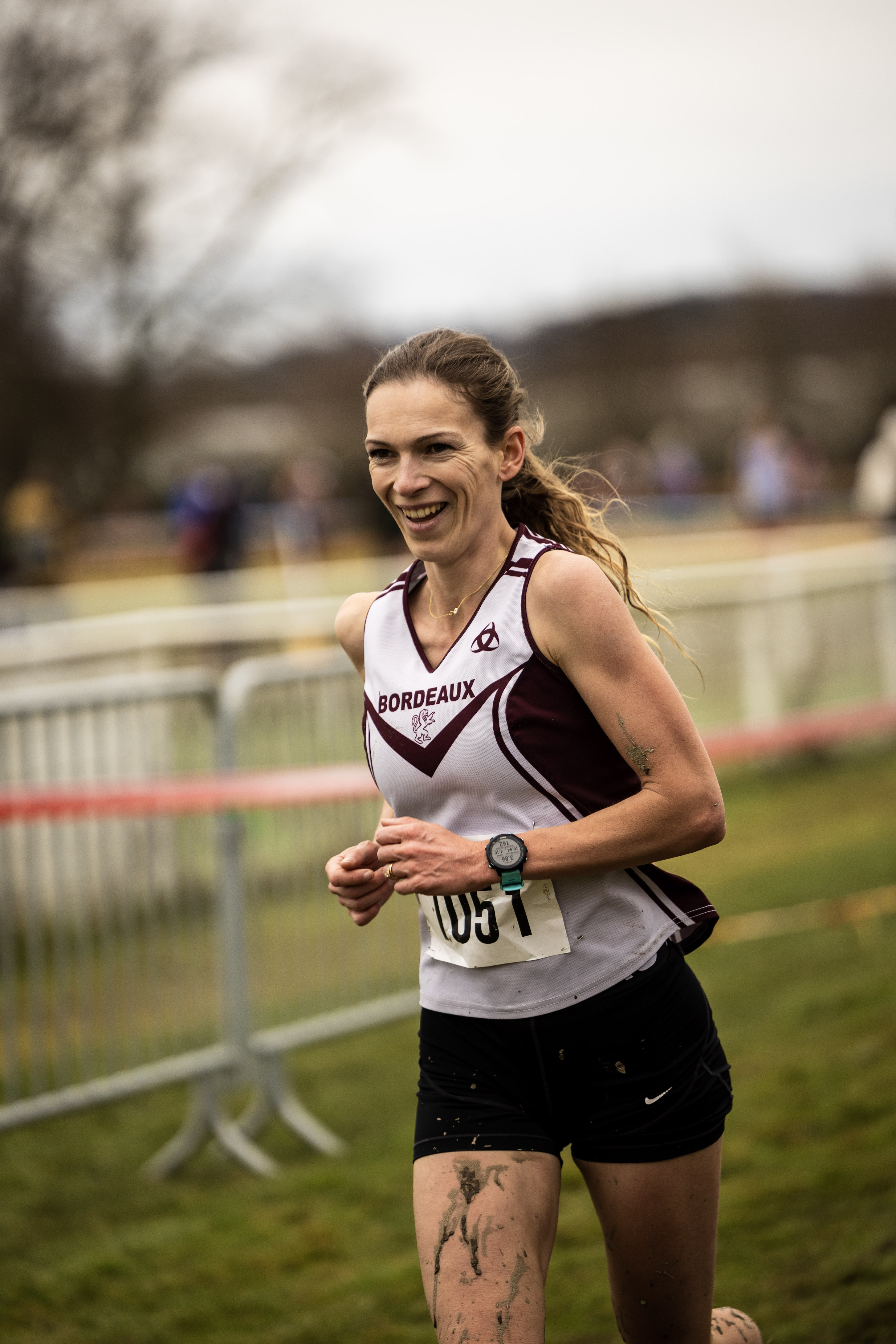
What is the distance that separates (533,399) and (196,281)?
20174mm

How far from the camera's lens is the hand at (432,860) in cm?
230

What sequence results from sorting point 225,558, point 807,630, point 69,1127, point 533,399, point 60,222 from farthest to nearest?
1. point 60,222
2. point 225,558
3. point 807,630
4. point 69,1127
5. point 533,399

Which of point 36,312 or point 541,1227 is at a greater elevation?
point 36,312

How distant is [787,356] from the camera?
58.9m

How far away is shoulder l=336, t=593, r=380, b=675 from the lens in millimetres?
2746

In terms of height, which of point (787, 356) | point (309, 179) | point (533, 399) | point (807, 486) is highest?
point (787, 356)

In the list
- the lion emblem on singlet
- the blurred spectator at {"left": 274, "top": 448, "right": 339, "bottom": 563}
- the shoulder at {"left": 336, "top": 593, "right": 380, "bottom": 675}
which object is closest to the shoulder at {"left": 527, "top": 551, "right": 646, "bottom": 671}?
the lion emblem on singlet

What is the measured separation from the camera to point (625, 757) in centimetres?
234

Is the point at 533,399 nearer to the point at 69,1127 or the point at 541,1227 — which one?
the point at 541,1227

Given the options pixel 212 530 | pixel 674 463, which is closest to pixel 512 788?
pixel 212 530

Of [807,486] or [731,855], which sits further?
[807,486]

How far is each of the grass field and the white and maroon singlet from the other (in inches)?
66.9

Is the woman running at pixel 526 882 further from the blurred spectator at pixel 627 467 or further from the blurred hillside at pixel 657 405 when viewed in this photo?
the blurred hillside at pixel 657 405

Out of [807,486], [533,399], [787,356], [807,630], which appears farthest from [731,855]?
[787,356]
